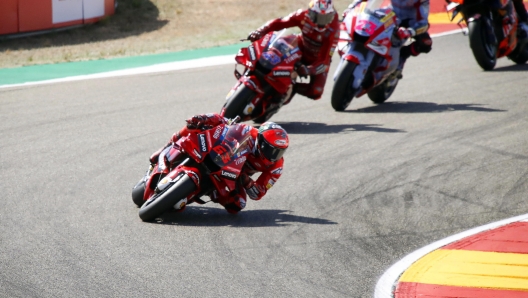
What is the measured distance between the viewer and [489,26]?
13.3m

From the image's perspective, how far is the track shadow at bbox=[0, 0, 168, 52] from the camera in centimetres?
1625

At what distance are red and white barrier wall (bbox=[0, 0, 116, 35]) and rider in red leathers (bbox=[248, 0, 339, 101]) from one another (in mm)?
7386

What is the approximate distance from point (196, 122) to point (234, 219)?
892 millimetres

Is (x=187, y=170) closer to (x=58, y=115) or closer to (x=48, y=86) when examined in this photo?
(x=58, y=115)

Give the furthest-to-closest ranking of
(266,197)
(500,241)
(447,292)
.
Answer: (266,197)
(500,241)
(447,292)

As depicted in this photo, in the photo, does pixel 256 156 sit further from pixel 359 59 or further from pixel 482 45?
pixel 482 45

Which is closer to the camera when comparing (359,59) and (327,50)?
(327,50)

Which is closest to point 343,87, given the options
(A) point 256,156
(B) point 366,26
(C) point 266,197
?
(B) point 366,26

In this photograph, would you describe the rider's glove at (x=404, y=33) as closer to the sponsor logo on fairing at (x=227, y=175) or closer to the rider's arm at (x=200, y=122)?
the rider's arm at (x=200, y=122)

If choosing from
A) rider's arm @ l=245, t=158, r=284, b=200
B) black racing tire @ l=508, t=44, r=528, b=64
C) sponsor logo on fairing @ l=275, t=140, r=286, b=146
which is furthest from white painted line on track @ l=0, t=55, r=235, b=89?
sponsor logo on fairing @ l=275, t=140, r=286, b=146

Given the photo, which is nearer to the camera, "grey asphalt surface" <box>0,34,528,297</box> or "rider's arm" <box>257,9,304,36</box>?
"grey asphalt surface" <box>0,34,528,297</box>

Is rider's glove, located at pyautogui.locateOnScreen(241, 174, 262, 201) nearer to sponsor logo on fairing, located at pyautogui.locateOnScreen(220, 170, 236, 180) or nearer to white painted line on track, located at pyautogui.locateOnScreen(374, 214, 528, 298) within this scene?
sponsor logo on fairing, located at pyautogui.locateOnScreen(220, 170, 236, 180)

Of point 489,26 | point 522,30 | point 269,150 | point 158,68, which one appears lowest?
point 158,68

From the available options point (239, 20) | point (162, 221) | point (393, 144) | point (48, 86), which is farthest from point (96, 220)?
point (239, 20)
